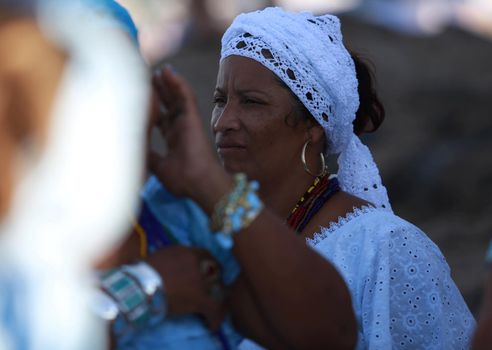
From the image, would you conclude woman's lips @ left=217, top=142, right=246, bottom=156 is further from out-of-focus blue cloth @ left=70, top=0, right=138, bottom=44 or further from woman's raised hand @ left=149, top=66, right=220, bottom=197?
out-of-focus blue cloth @ left=70, top=0, right=138, bottom=44

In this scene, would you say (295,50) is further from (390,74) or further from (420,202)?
(390,74)

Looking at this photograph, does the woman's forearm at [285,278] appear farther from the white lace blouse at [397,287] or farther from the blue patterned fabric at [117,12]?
the white lace blouse at [397,287]

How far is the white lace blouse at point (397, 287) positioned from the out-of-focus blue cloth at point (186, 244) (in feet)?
3.44

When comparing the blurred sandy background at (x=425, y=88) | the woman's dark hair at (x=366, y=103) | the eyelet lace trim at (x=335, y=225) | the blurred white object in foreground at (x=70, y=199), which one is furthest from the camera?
the blurred sandy background at (x=425, y=88)

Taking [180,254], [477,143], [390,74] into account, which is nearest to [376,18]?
[390,74]

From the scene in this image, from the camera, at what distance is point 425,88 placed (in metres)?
11.1

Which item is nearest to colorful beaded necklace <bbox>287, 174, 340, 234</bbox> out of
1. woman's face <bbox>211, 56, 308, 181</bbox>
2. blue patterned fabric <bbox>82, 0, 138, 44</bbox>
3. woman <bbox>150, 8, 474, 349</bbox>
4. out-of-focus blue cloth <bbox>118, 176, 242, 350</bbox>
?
woman <bbox>150, 8, 474, 349</bbox>

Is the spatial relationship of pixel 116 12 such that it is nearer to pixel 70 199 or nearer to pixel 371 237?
pixel 70 199

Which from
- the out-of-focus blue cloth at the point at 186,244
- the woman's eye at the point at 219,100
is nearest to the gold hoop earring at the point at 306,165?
the woman's eye at the point at 219,100

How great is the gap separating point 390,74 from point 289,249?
31.5 ft

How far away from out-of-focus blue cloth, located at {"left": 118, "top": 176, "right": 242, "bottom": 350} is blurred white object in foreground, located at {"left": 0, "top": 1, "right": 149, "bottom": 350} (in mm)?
161

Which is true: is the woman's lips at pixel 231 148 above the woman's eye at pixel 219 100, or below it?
below

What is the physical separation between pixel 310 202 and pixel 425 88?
7.75 metres

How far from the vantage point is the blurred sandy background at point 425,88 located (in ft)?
27.1
